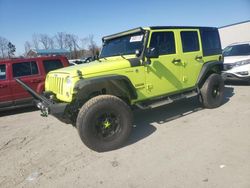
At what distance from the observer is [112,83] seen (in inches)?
173

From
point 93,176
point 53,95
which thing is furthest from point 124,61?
point 93,176

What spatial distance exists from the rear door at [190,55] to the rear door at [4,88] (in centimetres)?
520

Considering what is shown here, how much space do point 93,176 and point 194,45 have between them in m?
4.12

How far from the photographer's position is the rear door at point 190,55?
5.60 m

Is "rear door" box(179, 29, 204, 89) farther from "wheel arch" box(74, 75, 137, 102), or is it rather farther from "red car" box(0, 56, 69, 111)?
"red car" box(0, 56, 69, 111)

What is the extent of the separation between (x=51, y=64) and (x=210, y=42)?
5.03m

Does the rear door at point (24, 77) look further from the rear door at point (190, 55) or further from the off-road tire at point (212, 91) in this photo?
the off-road tire at point (212, 91)

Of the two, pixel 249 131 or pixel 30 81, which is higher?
pixel 30 81

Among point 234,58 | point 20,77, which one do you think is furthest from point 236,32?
point 20,77

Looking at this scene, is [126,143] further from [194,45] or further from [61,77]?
[194,45]

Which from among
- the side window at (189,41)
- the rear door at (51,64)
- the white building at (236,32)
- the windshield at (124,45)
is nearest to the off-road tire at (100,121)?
the windshield at (124,45)

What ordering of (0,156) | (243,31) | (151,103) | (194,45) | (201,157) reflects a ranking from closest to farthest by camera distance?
(201,157) < (0,156) < (151,103) < (194,45) < (243,31)

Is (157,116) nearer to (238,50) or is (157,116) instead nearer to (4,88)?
(4,88)

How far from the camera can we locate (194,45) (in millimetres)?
5914
